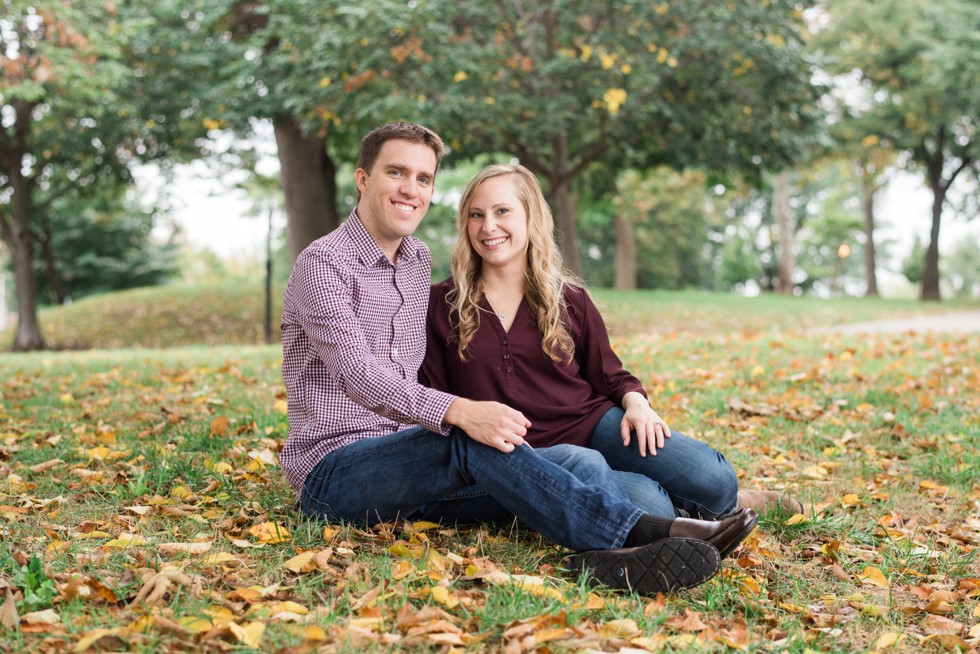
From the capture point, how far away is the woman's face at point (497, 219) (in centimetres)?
345

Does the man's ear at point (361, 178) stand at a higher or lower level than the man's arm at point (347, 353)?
higher

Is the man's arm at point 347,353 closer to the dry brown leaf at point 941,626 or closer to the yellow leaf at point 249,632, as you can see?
the yellow leaf at point 249,632

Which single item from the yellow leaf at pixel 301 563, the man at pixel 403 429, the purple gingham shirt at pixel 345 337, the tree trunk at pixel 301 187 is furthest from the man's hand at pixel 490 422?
the tree trunk at pixel 301 187

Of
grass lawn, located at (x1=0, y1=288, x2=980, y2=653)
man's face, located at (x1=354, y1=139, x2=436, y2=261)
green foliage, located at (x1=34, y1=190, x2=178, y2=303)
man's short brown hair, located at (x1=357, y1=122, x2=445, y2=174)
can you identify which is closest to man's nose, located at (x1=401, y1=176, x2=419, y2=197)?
man's face, located at (x1=354, y1=139, x2=436, y2=261)

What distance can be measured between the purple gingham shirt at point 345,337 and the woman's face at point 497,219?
0.28m

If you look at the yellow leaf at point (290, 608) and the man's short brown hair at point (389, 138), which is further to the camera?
the man's short brown hair at point (389, 138)

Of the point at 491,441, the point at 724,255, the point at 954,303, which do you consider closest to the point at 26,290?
the point at 491,441

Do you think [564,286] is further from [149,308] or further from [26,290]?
[149,308]

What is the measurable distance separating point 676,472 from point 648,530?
1.89ft

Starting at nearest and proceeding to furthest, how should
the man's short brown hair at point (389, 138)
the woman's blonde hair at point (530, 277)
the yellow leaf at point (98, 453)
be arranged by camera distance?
the man's short brown hair at point (389, 138), the woman's blonde hair at point (530, 277), the yellow leaf at point (98, 453)

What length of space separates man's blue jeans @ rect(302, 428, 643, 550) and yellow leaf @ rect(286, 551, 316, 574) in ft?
1.03

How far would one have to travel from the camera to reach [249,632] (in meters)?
2.33

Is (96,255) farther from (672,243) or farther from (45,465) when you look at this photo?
(45,465)

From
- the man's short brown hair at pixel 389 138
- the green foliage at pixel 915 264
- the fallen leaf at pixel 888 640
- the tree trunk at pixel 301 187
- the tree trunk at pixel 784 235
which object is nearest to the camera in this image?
the fallen leaf at pixel 888 640
